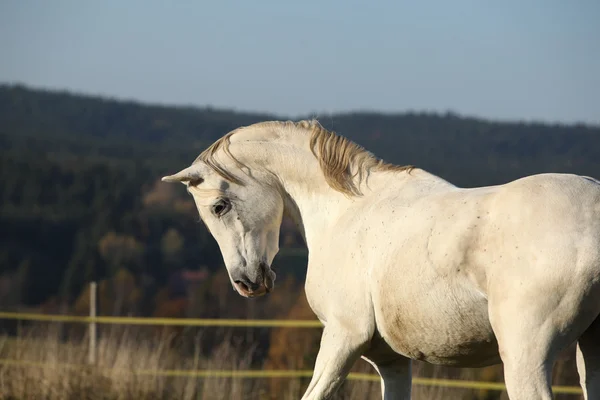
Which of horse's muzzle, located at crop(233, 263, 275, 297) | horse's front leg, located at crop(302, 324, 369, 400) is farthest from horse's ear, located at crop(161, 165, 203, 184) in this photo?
horse's front leg, located at crop(302, 324, 369, 400)

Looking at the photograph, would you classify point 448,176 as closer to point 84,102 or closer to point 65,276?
point 65,276

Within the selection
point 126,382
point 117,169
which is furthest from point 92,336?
point 117,169

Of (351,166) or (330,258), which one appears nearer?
(330,258)

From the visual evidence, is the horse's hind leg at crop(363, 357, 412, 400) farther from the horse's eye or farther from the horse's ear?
the horse's ear

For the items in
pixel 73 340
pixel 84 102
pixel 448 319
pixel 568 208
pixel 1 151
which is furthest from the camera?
pixel 1 151

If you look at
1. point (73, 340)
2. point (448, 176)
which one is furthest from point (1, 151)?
point (73, 340)

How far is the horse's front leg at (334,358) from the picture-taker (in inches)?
167

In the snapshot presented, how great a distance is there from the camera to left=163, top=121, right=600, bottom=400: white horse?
3.49 meters

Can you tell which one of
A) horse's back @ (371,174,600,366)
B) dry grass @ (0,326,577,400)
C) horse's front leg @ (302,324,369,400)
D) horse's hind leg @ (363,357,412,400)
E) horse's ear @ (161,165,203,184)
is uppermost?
horse's ear @ (161,165,203,184)

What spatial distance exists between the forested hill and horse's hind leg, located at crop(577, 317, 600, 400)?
35260mm

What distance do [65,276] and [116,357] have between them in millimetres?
48485

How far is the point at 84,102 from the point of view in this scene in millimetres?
68750

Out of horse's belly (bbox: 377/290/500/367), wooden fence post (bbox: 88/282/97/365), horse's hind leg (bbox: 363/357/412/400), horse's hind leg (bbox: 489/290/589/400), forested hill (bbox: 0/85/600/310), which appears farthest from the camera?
forested hill (bbox: 0/85/600/310)

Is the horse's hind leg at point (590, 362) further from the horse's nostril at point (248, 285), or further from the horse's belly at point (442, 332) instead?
the horse's nostril at point (248, 285)
